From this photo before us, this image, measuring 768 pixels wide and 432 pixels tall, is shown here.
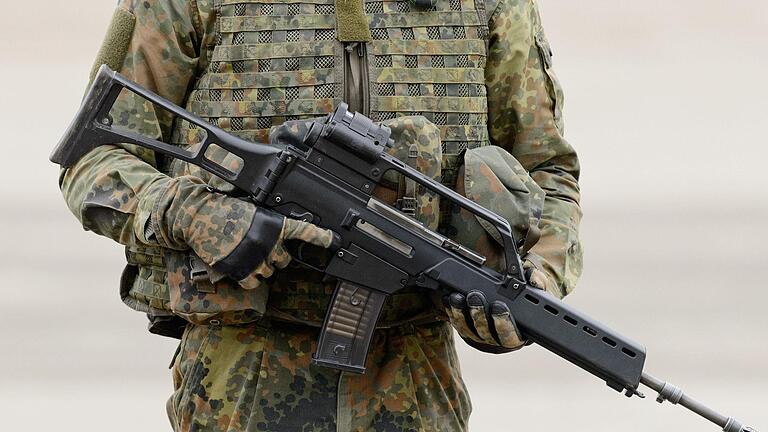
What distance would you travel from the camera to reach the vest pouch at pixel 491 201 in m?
3.36

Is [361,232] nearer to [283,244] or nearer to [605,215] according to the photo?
[283,244]

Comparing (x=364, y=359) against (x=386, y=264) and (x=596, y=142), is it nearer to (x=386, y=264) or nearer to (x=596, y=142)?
(x=386, y=264)

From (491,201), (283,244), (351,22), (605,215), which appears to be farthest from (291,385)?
(605,215)

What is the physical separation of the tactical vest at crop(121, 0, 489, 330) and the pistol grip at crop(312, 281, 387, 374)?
8 cm

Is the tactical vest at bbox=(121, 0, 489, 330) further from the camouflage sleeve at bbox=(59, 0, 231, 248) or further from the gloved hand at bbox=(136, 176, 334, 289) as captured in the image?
the gloved hand at bbox=(136, 176, 334, 289)

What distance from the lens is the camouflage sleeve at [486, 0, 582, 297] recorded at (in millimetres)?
3551

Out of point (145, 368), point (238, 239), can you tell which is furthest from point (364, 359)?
point (145, 368)

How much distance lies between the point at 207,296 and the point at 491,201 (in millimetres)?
677

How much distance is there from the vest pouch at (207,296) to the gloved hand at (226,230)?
5 centimetres

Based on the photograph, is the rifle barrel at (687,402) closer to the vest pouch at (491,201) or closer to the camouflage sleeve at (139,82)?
the vest pouch at (491,201)

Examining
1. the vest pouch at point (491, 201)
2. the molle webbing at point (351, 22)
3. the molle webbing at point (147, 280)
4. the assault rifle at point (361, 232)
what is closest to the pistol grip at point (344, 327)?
the assault rifle at point (361, 232)

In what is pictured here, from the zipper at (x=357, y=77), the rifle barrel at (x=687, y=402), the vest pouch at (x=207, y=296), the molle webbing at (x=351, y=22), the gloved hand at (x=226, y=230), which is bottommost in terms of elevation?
the vest pouch at (x=207, y=296)

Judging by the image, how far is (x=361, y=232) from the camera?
3242mm

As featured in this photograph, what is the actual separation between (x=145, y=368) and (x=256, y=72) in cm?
527
